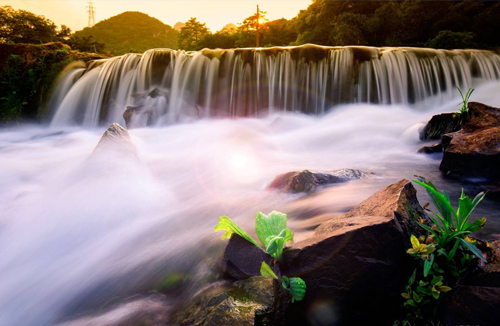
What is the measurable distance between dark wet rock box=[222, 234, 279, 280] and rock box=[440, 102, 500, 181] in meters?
3.34

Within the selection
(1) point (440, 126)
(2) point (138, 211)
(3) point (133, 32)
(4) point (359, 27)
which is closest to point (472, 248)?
(2) point (138, 211)

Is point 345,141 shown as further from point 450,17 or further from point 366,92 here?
point 450,17

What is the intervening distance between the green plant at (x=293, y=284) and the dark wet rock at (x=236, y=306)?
3.4 inches

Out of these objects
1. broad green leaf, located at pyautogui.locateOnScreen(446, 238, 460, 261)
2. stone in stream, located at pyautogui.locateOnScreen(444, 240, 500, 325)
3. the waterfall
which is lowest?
stone in stream, located at pyautogui.locateOnScreen(444, 240, 500, 325)

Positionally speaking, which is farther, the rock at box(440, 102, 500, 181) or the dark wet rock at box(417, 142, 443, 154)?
the dark wet rock at box(417, 142, 443, 154)

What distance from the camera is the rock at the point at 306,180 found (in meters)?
3.46

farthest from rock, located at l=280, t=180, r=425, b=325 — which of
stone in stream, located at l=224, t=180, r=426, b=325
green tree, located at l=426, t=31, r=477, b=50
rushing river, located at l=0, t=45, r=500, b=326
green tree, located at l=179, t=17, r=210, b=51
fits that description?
green tree, located at l=179, t=17, r=210, b=51

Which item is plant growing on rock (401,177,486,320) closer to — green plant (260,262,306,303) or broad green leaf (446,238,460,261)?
broad green leaf (446,238,460,261)

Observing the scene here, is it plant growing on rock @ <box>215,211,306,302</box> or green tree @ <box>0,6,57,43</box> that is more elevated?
green tree @ <box>0,6,57,43</box>

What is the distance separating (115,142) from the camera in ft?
13.4

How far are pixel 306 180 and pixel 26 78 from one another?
14102 millimetres

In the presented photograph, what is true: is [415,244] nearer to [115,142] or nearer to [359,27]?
[115,142]

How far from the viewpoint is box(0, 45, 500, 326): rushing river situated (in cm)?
218

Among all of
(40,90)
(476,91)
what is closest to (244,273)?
(476,91)
